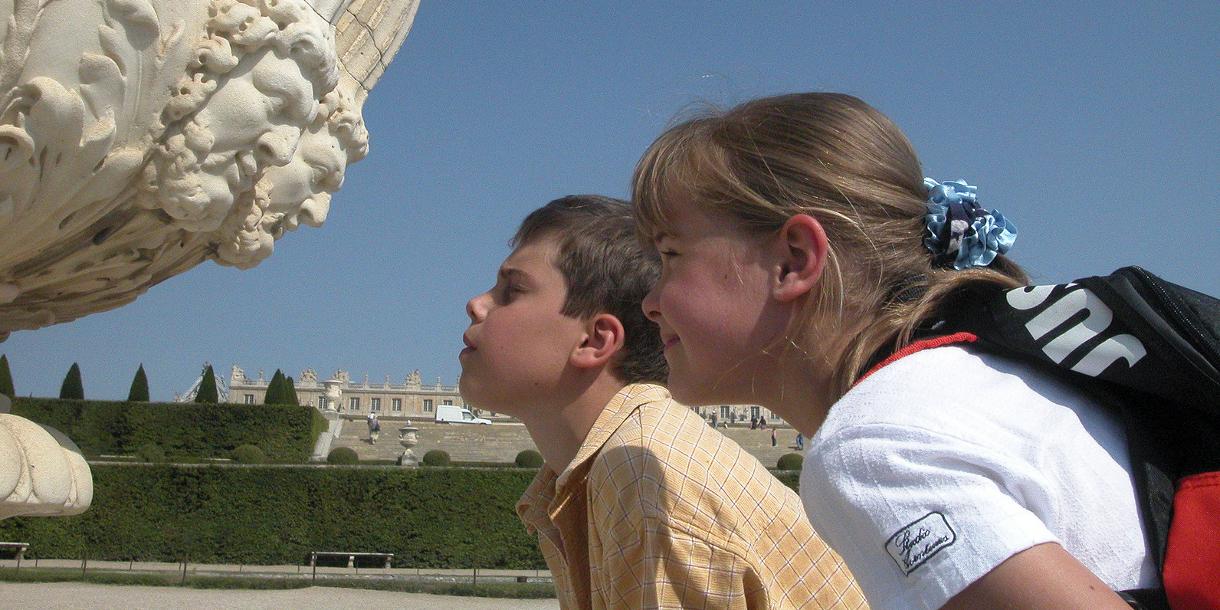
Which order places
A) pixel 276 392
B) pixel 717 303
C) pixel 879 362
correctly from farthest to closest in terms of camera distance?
1. pixel 276 392
2. pixel 717 303
3. pixel 879 362

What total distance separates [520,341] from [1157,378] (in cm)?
153

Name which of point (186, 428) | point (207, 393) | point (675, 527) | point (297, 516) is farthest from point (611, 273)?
point (207, 393)

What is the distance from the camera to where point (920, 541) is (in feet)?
2.88

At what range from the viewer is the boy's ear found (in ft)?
7.68

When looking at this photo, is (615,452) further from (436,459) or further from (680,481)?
(436,459)

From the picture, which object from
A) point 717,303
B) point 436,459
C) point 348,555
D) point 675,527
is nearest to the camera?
point 717,303

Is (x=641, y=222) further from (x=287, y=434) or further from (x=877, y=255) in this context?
(x=287, y=434)

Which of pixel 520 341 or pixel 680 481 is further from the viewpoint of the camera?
pixel 520 341

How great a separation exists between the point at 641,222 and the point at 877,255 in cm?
36

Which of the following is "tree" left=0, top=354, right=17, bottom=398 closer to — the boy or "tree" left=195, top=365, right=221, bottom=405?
"tree" left=195, top=365, right=221, bottom=405

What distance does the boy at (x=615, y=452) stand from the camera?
1.79 m

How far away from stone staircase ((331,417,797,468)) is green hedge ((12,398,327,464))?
8232 millimetres

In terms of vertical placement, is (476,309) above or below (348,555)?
above

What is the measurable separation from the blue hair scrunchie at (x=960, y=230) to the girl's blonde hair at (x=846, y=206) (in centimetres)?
2
